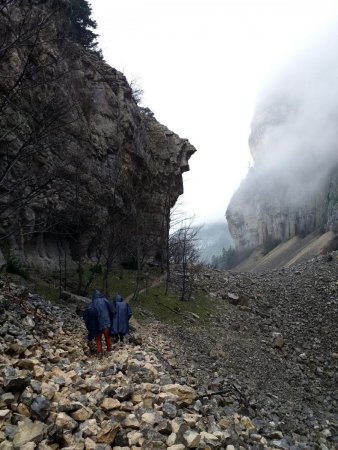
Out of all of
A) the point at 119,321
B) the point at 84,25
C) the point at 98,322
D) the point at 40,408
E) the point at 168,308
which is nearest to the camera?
the point at 40,408

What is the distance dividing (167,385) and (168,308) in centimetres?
A: 1553

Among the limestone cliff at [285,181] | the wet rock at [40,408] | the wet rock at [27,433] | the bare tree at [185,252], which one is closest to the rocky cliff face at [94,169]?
the bare tree at [185,252]

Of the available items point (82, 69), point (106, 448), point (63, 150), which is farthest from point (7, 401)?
point (82, 69)

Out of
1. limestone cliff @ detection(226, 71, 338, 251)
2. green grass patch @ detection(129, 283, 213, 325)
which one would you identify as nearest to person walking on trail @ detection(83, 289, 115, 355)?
green grass patch @ detection(129, 283, 213, 325)

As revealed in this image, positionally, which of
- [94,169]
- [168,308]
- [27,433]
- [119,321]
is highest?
[94,169]

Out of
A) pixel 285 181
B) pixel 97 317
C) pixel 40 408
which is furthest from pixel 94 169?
pixel 285 181

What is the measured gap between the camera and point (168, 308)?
22938 mm

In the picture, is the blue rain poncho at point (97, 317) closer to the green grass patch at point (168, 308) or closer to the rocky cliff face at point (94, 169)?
the green grass patch at point (168, 308)

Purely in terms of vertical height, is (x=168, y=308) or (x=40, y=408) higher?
(x=40, y=408)

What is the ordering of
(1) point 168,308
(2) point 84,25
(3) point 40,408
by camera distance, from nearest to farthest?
1. (3) point 40,408
2. (1) point 168,308
3. (2) point 84,25

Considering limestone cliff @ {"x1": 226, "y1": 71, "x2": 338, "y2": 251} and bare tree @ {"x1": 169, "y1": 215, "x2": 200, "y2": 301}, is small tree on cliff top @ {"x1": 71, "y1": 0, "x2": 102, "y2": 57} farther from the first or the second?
limestone cliff @ {"x1": 226, "y1": 71, "x2": 338, "y2": 251}

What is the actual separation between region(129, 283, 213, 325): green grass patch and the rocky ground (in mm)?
779

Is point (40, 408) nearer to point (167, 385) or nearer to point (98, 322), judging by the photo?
point (167, 385)

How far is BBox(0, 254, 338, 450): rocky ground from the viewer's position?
17.3 feet
